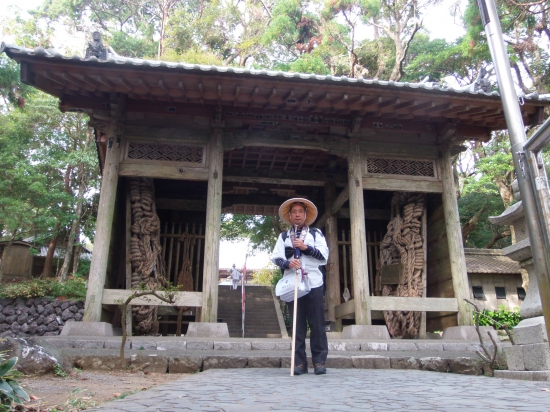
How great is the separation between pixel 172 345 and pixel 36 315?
11469 mm

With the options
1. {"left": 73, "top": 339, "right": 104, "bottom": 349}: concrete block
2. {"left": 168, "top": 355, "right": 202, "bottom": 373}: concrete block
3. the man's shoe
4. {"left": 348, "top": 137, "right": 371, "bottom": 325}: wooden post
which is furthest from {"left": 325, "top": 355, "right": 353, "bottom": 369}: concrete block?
{"left": 73, "top": 339, "right": 104, "bottom": 349}: concrete block

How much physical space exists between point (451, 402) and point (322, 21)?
22569 millimetres

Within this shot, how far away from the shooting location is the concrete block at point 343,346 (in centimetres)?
611

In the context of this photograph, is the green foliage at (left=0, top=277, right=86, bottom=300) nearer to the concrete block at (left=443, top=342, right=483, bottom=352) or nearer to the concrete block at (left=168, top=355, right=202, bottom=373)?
the concrete block at (left=168, top=355, right=202, bottom=373)

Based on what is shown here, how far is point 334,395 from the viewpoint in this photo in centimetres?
283

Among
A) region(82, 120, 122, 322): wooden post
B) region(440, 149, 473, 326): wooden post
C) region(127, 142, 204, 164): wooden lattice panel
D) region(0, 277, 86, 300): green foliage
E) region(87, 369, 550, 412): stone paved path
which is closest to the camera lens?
region(87, 369, 550, 412): stone paved path

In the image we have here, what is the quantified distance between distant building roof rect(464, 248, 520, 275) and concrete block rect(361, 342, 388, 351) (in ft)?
35.6

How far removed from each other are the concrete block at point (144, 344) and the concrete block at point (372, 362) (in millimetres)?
2613

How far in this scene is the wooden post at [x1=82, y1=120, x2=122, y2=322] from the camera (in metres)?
6.90

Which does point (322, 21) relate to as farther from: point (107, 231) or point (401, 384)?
point (401, 384)

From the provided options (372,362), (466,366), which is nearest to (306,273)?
(372,362)

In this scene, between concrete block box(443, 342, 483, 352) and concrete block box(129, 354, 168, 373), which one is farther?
concrete block box(443, 342, 483, 352)

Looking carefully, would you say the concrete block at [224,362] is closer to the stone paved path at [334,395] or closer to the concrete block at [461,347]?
the stone paved path at [334,395]

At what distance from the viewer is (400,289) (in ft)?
29.9
